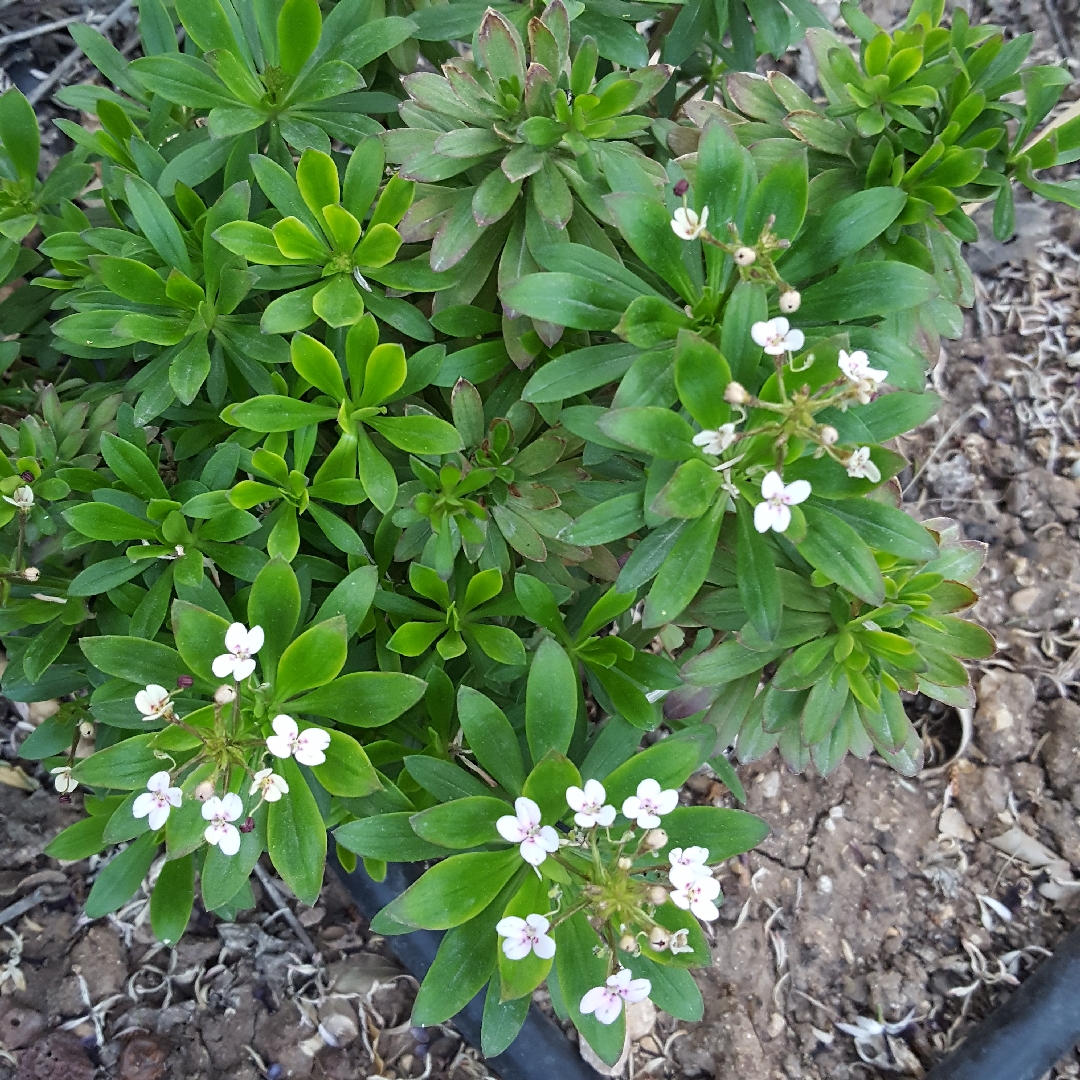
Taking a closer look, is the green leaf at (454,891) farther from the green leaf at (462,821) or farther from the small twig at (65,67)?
the small twig at (65,67)

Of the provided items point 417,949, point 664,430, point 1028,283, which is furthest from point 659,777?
point 1028,283

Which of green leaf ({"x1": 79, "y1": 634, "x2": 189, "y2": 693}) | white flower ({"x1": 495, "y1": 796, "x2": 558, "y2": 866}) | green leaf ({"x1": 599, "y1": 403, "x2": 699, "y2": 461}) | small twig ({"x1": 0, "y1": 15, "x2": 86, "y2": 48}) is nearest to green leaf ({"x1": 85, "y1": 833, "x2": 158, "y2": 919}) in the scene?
green leaf ({"x1": 79, "y1": 634, "x2": 189, "y2": 693})

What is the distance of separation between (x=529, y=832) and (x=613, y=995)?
1.05 ft

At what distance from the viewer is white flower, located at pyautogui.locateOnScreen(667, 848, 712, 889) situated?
1505 millimetres

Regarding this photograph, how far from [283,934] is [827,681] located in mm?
1907

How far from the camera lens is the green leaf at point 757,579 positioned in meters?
1.63

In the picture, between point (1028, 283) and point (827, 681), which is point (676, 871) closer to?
point (827, 681)

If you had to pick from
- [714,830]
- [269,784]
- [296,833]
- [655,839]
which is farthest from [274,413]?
[714,830]

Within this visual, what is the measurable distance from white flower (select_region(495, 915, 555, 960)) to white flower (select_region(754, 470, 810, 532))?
0.79 metres

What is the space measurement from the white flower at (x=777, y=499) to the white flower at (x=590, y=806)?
1.80 ft

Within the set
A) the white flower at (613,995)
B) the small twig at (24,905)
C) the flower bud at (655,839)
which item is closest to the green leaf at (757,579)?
the flower bud at (655,839)

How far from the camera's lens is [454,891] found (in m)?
1.63

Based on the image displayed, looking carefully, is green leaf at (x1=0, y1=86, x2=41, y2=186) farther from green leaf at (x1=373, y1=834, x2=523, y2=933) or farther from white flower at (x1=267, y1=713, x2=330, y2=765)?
green leaf at (x1=373, y1=834, x2=523, y2=933)

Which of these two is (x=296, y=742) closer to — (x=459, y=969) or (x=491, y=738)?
(x=491, y=738)
